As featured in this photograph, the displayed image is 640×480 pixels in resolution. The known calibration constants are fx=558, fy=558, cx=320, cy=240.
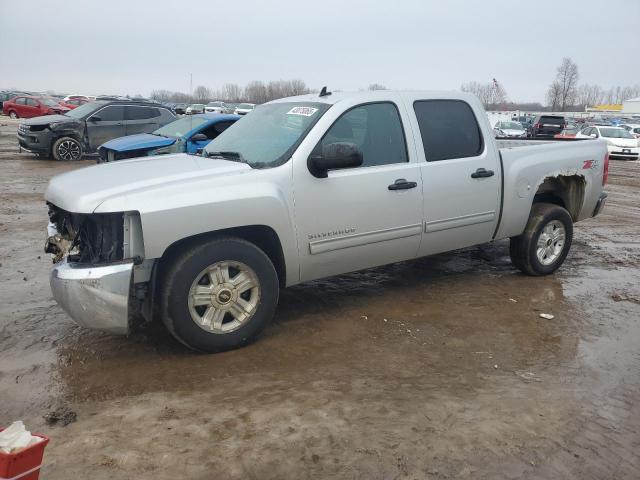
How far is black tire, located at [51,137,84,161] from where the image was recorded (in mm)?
15474

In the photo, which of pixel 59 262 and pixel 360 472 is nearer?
pixel 360 472

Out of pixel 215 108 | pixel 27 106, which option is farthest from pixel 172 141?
pixel 215 108

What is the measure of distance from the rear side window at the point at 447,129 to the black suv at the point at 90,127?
11852 millimetres

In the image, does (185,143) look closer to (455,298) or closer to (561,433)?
(455,298)

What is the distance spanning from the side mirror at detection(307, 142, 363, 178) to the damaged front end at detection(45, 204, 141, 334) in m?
1.35

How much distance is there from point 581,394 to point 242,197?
2.57 metres

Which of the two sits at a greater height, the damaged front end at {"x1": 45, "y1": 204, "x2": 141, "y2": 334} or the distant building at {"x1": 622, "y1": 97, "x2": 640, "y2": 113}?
the distant building at {"x1": 622, "y1": 97, "x2": 640, "y2": 113}

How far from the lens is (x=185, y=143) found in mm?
9812

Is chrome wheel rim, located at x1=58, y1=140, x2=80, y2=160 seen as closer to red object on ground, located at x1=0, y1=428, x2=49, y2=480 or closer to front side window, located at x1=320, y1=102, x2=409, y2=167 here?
front side window, located at x1=320, y1=102, x2=409, y2=167

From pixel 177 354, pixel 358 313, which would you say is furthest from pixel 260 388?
pixel 358 313

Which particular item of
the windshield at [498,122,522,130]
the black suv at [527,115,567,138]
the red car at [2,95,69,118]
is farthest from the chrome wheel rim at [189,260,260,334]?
the red car at [2,95,69,118]

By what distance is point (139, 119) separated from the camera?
1548 cm

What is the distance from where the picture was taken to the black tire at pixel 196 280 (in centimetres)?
374

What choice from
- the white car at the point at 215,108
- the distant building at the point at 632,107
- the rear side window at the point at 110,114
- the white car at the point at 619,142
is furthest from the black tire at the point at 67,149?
the distant building at the point at 632,107
